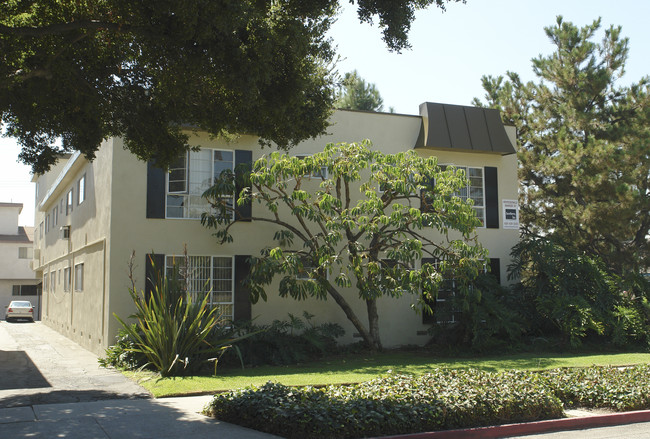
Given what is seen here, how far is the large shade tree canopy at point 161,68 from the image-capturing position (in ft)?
30.9

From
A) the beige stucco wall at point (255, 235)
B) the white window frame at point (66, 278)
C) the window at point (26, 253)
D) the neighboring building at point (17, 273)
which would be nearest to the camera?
the beige stucco wall at point (255, 235)

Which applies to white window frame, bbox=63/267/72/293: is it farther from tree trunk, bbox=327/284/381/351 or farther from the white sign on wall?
the white sign on wall

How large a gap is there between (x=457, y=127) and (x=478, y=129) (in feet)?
2.56

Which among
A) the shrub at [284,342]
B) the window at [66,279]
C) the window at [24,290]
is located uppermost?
the window at [66,279]

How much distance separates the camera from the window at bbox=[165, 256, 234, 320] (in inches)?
628

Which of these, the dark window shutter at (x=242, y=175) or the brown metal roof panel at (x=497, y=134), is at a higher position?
the brown metal roof panel at (x=497, y=134)

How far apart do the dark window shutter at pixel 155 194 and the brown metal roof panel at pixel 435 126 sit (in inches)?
304

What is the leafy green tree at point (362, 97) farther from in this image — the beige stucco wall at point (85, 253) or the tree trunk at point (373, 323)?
the tree trunk at point (373, 323)

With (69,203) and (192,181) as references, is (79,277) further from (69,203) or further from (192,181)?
(192,181)

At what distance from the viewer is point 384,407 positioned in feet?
27.0

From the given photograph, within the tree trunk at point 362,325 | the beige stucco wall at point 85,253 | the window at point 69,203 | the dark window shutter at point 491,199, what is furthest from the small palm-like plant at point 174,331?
the window at point 69,203

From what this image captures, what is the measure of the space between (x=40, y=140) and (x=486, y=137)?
41.8 feet

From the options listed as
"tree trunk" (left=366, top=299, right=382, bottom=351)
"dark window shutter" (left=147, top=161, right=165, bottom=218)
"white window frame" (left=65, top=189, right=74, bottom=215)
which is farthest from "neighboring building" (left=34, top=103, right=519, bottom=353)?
"white window frame" (left=65, top=189, right=74, bottom=215)

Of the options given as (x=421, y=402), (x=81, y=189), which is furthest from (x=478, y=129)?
(x=81, y=189)
